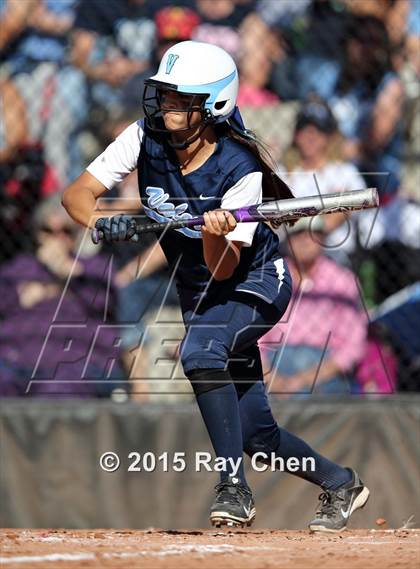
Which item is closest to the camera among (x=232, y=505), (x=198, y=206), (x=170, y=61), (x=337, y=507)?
(x=232, y=505)

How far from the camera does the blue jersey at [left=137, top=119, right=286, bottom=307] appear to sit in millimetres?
4949

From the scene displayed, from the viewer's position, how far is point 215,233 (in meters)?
4.66

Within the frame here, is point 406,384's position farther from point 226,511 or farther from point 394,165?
point 226,511

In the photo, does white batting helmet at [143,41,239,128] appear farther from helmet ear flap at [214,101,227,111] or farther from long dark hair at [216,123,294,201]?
long dark hair at [216,123,294,201]

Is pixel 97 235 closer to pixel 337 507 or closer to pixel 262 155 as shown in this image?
pixel 262 155

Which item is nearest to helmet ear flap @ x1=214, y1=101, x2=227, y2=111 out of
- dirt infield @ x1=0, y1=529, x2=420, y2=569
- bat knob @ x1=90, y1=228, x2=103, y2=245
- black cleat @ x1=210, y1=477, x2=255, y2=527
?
bat knob @ x1=90, y1=228, x2=103, y2=245

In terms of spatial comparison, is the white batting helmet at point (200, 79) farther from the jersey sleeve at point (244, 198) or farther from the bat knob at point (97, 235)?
the bat knob at point (97, 235)

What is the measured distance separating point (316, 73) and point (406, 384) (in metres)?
2.21

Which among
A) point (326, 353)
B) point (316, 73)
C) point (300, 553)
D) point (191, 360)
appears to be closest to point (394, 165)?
point (316, 73)

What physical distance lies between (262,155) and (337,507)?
5.74ft

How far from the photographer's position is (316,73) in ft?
25.1

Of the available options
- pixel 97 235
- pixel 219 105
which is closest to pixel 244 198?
pixel 219 105

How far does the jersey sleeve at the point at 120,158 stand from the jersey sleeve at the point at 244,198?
1.75ft

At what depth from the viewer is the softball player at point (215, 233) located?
4805 mm
